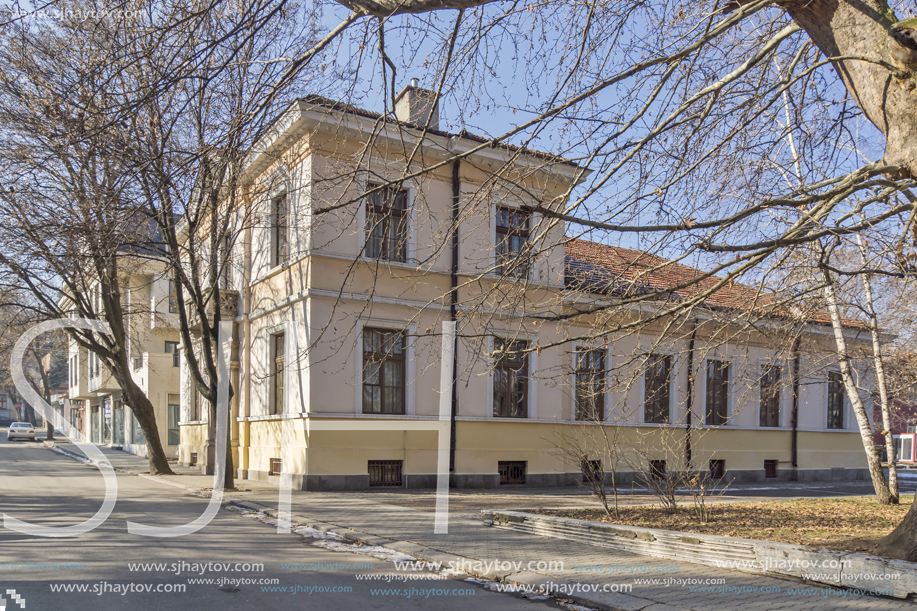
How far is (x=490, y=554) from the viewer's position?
27.1ft

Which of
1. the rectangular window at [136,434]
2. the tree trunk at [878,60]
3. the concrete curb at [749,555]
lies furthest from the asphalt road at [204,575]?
the rectangular window at [136,434]

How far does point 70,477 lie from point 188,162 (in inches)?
619

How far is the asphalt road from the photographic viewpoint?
584cm

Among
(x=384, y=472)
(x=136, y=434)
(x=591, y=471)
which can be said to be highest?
(x=591, y=471)

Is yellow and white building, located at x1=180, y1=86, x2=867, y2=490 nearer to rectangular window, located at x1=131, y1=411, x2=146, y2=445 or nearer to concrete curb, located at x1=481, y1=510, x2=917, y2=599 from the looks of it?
concrete curb, located at x1=481, y1=510, x2=917, y2=599

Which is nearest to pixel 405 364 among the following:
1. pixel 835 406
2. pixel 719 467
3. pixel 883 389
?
pixel 883 389

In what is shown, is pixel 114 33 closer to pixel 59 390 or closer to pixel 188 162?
pixel 188 162

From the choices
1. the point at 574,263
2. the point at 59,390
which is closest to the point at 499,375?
the point at 574,263

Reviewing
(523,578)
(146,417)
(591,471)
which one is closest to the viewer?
(523,578)

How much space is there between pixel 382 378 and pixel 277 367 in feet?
10.2

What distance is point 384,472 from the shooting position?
1638 centimetres

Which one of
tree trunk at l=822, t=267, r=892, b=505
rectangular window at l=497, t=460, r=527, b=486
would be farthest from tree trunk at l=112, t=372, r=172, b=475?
tree trunk at l=822, t=267, r=892, b=505

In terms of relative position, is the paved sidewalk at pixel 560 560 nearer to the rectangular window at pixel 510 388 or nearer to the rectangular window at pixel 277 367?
the rectangular window at pixel 277 367

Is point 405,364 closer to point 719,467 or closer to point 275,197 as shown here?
point 275,197
